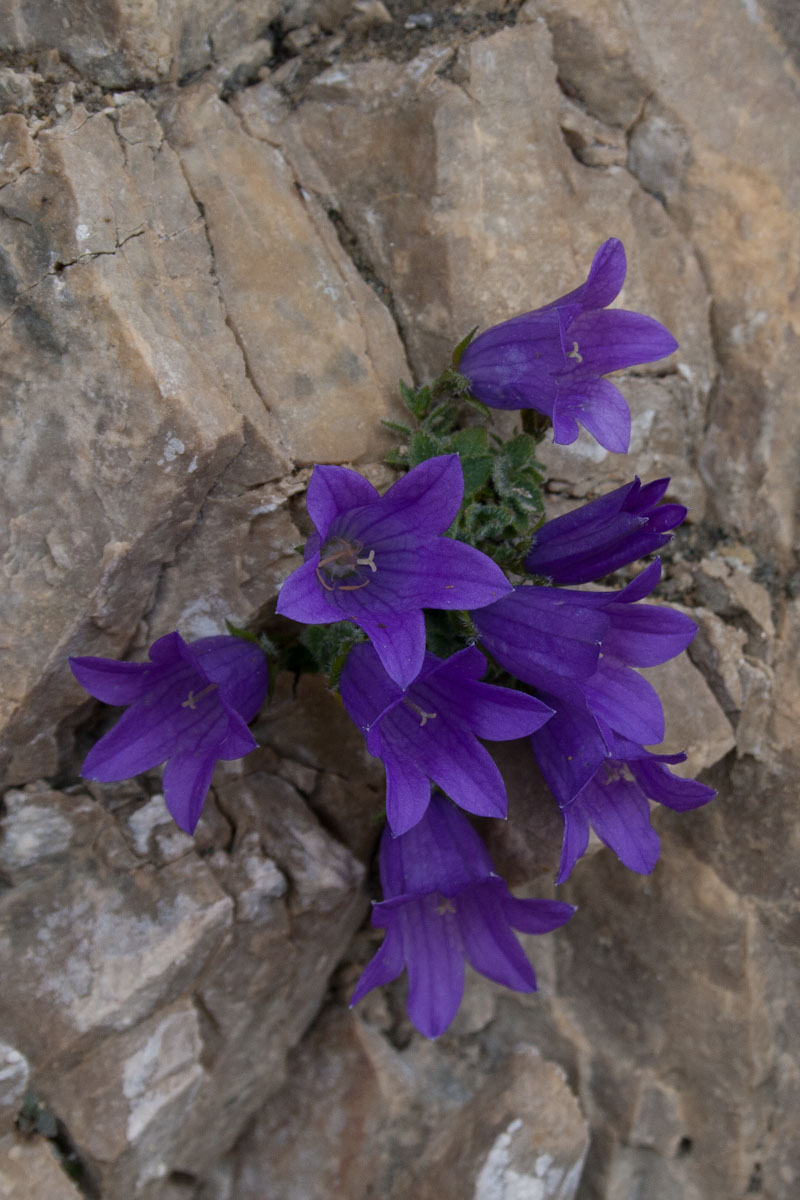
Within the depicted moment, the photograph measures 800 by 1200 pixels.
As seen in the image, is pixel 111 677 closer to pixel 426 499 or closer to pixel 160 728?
pixel 160 728

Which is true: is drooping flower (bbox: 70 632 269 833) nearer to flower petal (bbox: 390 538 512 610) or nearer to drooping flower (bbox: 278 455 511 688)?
drooping flower (bbox: 278 455 511 688)

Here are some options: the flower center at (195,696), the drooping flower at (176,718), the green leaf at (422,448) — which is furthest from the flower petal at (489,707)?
the green leaf at (422,448)

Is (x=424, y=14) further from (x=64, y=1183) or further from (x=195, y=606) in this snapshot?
(x=64, y=1183)

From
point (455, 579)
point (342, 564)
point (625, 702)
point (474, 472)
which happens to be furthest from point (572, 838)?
point (474, 472)

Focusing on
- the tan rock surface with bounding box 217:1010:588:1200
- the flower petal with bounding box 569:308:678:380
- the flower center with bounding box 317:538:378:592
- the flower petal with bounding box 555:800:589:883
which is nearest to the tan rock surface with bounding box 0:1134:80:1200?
the tan rock surface with bounding box 217:1010:588:1200

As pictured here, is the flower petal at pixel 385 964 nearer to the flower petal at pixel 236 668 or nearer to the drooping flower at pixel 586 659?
the drooping flower at pixel 586 659
